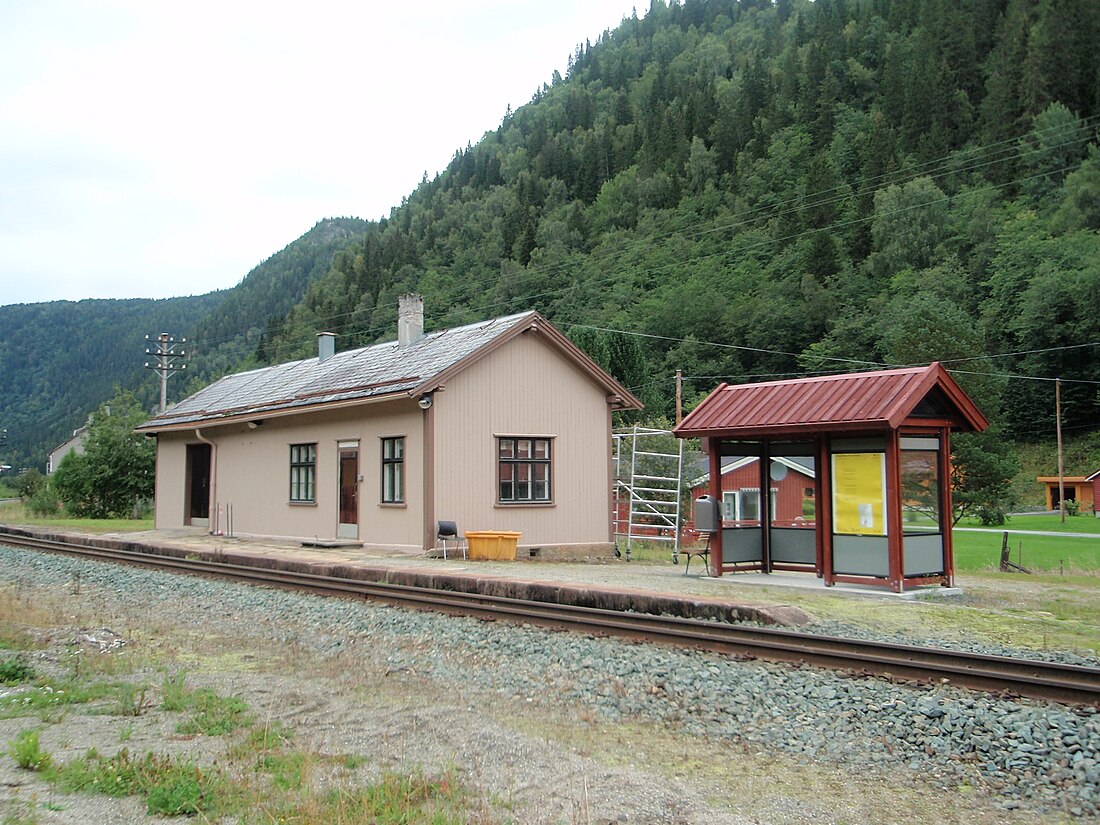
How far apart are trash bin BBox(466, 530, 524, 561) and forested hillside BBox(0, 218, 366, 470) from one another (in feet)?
331

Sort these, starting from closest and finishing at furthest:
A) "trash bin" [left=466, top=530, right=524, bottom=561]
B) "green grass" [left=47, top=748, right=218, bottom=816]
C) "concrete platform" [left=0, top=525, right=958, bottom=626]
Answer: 1. "green grass" [left=47, top=748, right=218, bottom=816]
2. "concrete platform" [left=0, top=525, right=958, bottom=626]
3. "trash bin" [left=466, top=530, right=524, bottom=561]

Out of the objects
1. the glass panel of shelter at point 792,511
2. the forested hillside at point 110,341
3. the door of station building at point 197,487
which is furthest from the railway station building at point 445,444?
the forested hillside at point 110,341

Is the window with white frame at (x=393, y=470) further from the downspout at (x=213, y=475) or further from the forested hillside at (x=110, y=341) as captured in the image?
the forested hillside at (x=110, y=341)

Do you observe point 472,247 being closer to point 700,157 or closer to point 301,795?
point 700,157

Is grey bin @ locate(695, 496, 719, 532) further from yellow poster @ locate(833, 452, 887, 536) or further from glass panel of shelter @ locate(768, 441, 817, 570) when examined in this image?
yellow poster @ locate(833, 452, 887, 536)

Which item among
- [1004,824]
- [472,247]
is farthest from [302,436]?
[472,247]

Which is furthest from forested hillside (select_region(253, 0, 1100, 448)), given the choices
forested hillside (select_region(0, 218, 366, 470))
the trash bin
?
the trash bin

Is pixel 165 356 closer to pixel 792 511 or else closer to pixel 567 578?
pixel 567 578

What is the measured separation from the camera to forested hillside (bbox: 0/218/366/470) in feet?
436

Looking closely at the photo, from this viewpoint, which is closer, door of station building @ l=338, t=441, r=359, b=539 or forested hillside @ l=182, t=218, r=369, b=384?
door of station building @ l=338, t=441, r=359, b=539

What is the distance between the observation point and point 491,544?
19.3 m

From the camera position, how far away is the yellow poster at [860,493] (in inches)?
521

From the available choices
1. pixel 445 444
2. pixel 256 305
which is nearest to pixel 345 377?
pixel 445 444

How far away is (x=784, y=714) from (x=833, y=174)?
92.2 m
